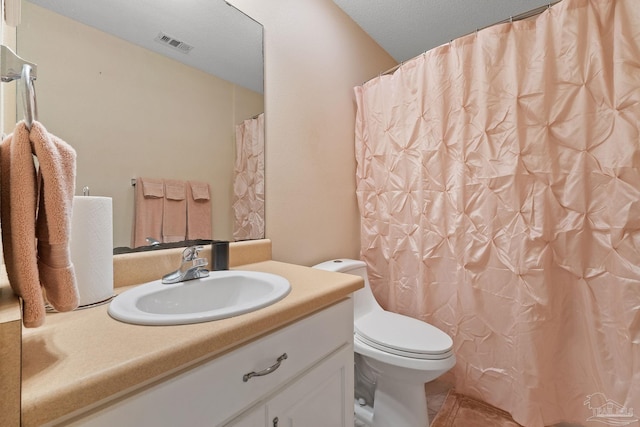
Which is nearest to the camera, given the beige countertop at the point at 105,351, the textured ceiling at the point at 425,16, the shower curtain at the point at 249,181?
the beige countertop at the point at 105,351

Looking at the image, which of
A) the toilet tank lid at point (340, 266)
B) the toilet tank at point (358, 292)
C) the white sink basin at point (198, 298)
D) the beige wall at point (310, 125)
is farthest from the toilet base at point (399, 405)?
the white sink basin at point (198, 298)

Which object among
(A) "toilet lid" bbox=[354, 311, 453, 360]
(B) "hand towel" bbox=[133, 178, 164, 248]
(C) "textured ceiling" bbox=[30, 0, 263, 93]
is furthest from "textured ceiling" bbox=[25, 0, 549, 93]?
(A) "toilet lid" bbox=[354, 311, 453, 360]

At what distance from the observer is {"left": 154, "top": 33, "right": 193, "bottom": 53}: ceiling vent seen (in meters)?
0.99

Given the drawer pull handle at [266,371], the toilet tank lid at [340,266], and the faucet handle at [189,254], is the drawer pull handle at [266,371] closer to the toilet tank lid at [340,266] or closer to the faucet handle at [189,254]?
the faucet handle at [189,254]

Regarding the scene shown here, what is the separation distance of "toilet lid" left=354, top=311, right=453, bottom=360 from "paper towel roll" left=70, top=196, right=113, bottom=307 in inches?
40.8

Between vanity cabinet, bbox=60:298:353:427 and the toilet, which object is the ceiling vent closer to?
vanity cabinet, bbox=60:298:353:427

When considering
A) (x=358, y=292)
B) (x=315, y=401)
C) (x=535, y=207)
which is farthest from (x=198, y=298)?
(x=535, y=207)

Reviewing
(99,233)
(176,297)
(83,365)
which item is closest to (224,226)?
(176,297)

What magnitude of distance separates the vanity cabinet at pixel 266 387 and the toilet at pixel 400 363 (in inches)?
13.1

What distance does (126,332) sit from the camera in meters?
0.54

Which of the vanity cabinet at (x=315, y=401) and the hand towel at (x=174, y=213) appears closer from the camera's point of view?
the vanity cabinet at (x=315, y=401)

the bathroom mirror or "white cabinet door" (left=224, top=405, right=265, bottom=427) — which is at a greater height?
the bathroom mirror

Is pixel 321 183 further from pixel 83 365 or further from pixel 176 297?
pixel 83 365

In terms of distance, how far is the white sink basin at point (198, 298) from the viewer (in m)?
0.59
